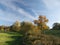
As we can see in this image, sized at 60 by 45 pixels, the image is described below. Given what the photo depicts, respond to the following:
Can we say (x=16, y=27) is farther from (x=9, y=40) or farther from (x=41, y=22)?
(x=9, y=40)

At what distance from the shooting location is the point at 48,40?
73.9 feet

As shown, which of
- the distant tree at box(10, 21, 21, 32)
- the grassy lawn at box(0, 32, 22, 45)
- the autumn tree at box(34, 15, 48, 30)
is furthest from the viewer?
the autumn tree at box(34, 15, 48, 30)

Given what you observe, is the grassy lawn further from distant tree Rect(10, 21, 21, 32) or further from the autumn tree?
the autumn tree

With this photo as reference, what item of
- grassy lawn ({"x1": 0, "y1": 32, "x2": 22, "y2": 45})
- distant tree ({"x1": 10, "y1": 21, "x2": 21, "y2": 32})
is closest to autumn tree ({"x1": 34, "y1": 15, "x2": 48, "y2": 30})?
distant tree ({"x1": 10, "y1": 21, "x2": 21, "y2": 32})

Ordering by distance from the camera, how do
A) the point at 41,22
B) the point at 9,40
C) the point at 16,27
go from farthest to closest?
the point at 41,22 < the point at 16,27 < the point at 9,40

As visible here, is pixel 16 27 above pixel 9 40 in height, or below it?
above

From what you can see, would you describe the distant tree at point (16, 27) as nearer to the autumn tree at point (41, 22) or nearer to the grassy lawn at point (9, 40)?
the autumn tree at point (41, 22)

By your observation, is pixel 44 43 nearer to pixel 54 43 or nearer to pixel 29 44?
pixel 54 43

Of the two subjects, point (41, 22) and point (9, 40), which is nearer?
point (9, 40)

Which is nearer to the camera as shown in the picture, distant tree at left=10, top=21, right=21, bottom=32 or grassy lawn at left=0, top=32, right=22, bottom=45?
grassy lawn at left=0, top=32, right=22, bottom=45

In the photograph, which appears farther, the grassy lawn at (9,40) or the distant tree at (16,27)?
the distant tree at (16,27)

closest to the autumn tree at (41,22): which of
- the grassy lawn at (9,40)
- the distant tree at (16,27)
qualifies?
the distant tree at (16,27)

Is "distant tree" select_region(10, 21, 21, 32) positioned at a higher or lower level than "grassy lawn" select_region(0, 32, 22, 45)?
higher

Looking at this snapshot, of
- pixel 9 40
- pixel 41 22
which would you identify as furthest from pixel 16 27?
pixel 9 40
